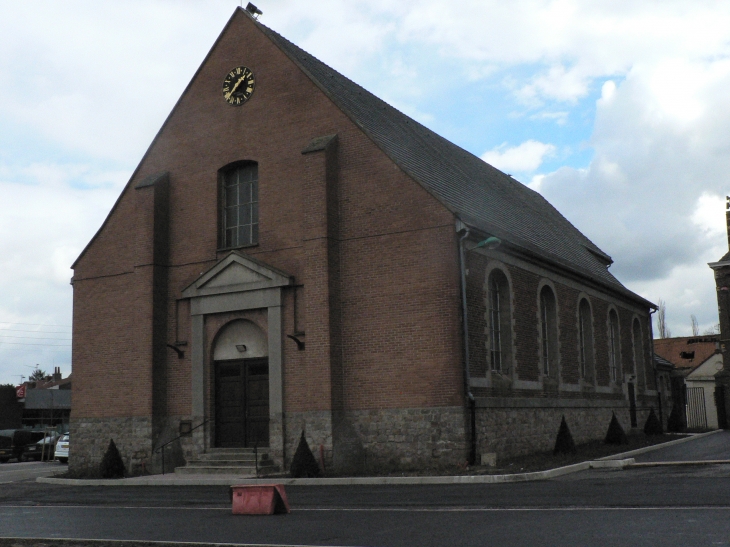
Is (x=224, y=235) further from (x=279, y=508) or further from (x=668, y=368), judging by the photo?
(x=668, y=368)

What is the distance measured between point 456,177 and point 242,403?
10081mm

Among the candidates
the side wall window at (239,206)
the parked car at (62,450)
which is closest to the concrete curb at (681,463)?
the side wall window at (239,206)

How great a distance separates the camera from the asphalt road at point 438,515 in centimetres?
964

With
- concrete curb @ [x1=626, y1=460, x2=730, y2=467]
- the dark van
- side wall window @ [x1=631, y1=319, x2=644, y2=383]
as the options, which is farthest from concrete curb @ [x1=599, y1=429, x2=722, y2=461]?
the dark van

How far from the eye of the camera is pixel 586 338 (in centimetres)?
3109

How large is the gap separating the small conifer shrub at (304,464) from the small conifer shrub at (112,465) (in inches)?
246

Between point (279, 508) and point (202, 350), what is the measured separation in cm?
1231

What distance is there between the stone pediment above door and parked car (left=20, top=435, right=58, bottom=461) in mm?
19582

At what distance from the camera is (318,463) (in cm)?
2152

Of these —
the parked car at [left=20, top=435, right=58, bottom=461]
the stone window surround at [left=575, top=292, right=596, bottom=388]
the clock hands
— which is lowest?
the parked car at [left=20, top=435, right=58, bottom=461]

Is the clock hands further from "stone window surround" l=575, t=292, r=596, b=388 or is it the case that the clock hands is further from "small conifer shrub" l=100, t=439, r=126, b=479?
"stone window surround" l=575, t=292, r=596, b=388

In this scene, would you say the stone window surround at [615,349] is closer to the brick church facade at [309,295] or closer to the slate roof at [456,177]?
the slate roof at [456,177]

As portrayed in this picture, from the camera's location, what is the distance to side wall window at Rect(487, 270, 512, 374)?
24109mm

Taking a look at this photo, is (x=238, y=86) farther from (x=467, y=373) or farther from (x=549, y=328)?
(x=549, y=328)
